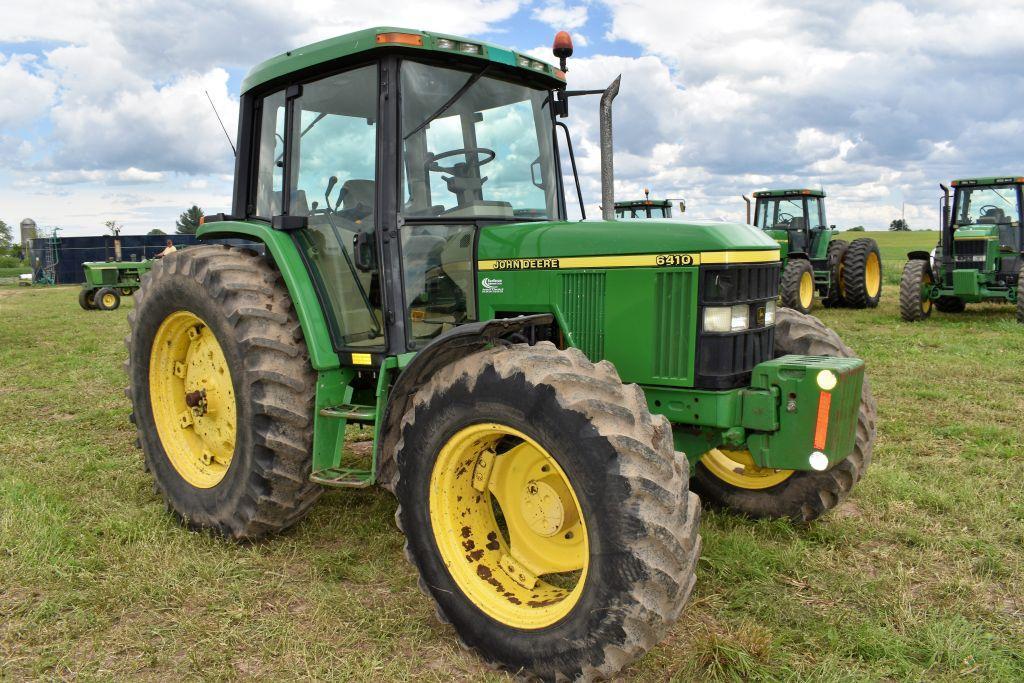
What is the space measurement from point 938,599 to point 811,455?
102cm

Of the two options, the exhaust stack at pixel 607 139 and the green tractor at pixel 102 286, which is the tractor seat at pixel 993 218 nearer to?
the exhaust stack at pixel 607 139

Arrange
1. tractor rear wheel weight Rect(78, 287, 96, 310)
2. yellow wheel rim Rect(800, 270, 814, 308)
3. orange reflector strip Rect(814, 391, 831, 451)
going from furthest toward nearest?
tractor rear wheel weight Rect(78, 287, 96, 310), yellow wheel rim Rect(800, 270, 814, 308), orange reflector strip Rect(814, 391, 831, 451)

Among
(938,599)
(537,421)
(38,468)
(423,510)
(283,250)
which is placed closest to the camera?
(537,421)

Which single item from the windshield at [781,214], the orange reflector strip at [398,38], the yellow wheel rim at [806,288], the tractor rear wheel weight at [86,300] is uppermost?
the windshield at [781,214]

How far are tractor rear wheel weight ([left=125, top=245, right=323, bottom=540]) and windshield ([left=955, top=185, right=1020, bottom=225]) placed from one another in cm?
1395

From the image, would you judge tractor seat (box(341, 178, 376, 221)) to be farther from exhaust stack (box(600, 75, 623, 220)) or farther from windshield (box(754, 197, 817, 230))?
windshield (box(754, 197, 817, 230))

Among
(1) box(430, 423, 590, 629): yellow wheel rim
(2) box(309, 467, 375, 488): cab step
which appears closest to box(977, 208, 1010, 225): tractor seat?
(1) box(430, 423, 590, 629): yellow wheel rim

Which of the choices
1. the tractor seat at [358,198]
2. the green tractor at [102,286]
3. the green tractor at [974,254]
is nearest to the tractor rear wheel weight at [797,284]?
the green tractor at [974,254]

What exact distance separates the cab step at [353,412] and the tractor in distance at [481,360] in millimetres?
36

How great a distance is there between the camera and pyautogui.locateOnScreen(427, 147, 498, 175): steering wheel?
3855 mm

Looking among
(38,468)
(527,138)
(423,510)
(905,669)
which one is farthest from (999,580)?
(38,468)

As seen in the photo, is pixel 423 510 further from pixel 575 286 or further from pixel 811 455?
pixel 811 455

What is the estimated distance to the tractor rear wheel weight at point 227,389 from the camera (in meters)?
3.83

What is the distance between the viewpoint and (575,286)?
3.62 meters
